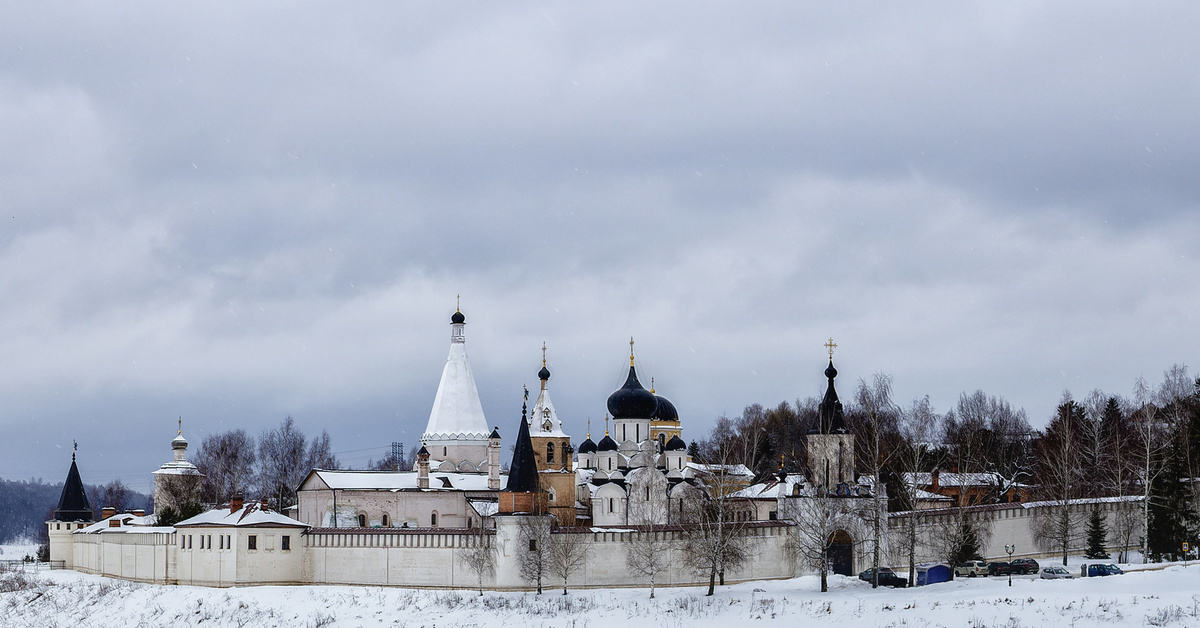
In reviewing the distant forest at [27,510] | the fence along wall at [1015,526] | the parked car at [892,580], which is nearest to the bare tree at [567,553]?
the parked car at [892,580]

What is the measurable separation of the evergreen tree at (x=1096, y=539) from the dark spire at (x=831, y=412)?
8.00 meters

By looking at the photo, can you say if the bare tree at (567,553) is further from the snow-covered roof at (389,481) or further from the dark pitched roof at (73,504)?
the dark pitched roof at (73,504)

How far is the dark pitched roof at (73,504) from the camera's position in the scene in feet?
187

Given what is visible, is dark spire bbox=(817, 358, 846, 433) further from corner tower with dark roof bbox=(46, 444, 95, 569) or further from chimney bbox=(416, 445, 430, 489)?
corner tower with dark roof bbox=(46, 444, 95, 569)

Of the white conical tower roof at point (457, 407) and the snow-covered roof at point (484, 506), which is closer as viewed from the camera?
the snow-covered roof at point (484, 506)

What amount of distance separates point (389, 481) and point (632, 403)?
11.5m

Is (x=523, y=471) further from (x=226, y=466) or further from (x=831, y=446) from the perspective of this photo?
(x=226, y=466)

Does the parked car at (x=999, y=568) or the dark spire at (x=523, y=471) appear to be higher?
the dark spire at (x=523, y=471)

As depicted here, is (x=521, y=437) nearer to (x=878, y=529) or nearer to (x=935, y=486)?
(x=878, y=529)

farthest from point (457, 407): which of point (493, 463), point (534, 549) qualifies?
point (534, 549)

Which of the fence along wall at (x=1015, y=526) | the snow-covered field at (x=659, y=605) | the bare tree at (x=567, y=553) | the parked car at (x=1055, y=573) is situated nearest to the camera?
the snow-covered field at (x=659, y=605)

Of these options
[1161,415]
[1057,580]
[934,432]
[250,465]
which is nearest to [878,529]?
[1057,580]

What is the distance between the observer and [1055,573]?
36.5 meters

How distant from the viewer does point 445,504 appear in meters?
49.2
